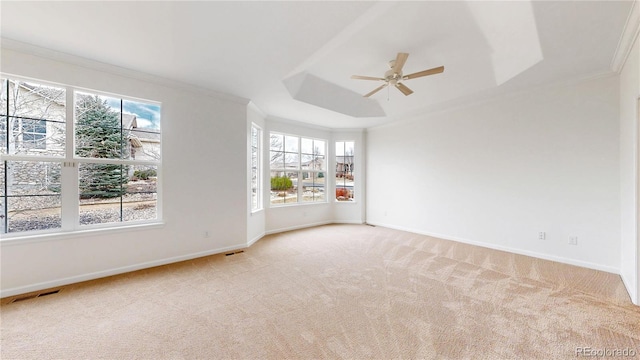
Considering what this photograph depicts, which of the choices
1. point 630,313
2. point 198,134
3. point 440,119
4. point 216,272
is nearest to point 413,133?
point 440,119

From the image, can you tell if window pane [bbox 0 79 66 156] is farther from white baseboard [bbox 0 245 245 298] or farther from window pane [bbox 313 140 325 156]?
window pane [bbox 313 140 325 156]

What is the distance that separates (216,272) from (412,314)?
245 centimetres

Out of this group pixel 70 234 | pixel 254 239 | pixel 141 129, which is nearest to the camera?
pixel 70 234

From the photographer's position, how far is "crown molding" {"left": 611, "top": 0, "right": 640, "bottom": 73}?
2.10 meters

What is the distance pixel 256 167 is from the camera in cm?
494

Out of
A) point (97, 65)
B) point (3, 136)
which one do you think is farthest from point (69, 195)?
point (97, 65)

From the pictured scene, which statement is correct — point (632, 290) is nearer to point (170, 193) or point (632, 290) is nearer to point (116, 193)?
point (170, 193)

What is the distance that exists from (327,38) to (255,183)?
3.28 meters

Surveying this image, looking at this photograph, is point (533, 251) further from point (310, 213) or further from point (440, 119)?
point (310, 213)

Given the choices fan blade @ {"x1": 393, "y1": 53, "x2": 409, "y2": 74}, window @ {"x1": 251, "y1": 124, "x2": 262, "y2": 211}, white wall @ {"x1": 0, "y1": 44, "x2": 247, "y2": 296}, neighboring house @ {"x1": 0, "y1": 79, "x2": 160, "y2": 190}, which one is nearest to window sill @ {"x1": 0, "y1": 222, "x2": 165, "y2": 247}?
white wall @ {"x1": 0, "y1": 44, "x2": 247, "y2": 296}

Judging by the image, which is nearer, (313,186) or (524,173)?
(524,173)

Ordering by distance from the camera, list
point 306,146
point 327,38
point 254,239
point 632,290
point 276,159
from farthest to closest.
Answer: point 306,146 → point 276,159 → point 254,239 → point 632,290 → point 327,38

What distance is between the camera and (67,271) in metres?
2.79

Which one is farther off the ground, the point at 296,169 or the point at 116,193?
the point at 296,169
